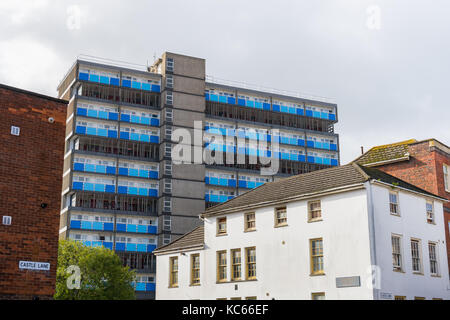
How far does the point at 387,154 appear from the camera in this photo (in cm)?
4316

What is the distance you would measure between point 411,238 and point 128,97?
57.4 m

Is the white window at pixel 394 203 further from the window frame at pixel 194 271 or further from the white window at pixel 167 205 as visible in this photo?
the white window at pixel 167 205

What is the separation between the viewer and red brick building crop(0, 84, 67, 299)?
19375 mm

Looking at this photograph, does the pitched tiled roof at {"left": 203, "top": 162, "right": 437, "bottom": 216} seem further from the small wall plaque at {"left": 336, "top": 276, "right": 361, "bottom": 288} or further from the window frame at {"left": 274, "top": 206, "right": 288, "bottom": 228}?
the small wall plaque at {"left": 336, "top": 276, "right": 361, "bottom": 288}

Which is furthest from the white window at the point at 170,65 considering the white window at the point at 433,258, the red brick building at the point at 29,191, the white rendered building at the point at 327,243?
the red brick building at the point at 29,191

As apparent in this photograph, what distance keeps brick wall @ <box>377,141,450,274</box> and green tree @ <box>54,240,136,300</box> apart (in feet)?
102

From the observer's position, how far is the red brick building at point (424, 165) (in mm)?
39500

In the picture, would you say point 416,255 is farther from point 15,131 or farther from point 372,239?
point 15,131

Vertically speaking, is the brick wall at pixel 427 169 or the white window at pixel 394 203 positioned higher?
the brick wall at pixel 427 169

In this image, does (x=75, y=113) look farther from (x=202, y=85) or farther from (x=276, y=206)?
(x=276, y=206)

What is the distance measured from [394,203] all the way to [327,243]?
207 inches
